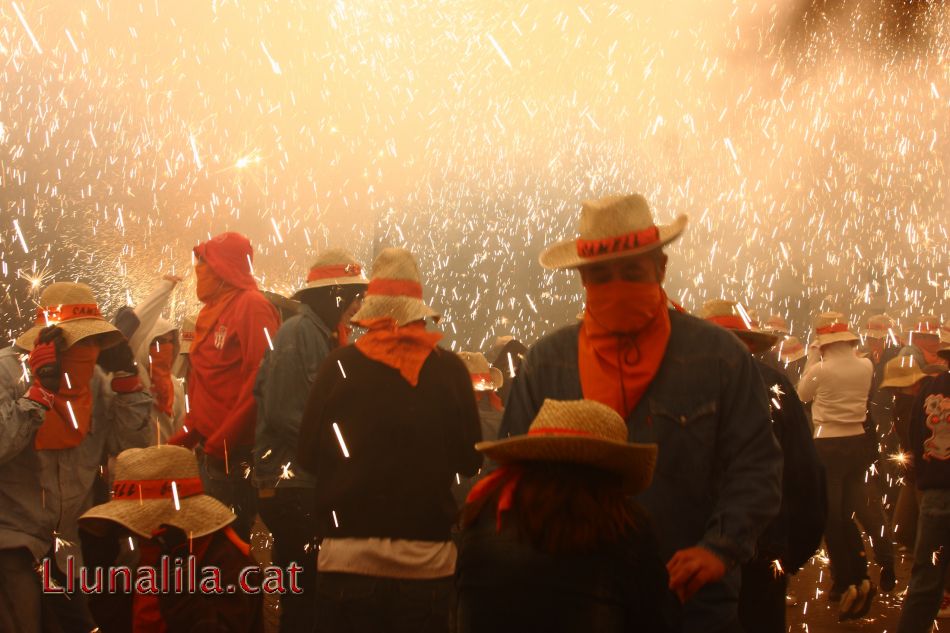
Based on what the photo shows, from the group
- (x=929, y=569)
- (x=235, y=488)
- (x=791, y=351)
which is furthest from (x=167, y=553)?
(x=791, y=351)

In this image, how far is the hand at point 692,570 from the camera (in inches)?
98.5

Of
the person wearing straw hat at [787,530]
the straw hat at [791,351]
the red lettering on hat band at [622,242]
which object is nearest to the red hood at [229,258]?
the red lettering on hat band at [622,242]

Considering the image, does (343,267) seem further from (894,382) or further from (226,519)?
(894,382)

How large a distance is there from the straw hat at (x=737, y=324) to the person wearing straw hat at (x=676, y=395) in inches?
67.9

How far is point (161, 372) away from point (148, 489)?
3.45 metres

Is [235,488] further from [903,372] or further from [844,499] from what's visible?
[903,372]

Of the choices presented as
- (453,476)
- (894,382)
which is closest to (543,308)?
(894,382)

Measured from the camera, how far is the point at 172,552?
3227 millimetres

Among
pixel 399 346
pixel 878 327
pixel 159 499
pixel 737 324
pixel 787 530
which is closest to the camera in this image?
pixel 159 499

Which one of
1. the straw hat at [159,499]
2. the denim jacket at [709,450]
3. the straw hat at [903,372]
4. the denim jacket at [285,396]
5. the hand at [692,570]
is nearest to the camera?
the hand at [692,570]

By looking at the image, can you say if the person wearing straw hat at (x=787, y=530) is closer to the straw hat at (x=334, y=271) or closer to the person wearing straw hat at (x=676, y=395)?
the person wearing straw hat at (x=676, y=395)

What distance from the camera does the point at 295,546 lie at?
4250mm

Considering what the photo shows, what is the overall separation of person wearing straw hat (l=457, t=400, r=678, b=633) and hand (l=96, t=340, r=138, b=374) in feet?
9.42

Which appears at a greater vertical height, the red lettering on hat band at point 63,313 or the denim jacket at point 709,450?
the red lettering on hat band at point 63,313
